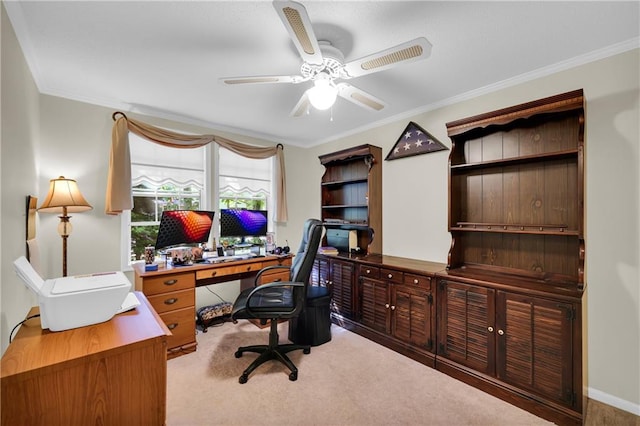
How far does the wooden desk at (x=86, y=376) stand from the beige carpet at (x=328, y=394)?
874 mm

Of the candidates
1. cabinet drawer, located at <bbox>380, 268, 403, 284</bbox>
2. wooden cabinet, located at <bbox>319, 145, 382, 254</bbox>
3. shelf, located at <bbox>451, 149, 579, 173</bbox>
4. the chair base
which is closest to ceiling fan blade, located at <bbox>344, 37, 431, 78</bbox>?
shelf, located at <bbox>451, 149, 579, 173</bbox>

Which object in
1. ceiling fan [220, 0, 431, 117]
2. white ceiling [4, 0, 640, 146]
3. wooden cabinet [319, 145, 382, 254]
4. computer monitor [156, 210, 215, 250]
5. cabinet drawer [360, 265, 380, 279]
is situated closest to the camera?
ceiling fan [220, 0, 431, 117]

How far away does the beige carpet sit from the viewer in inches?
71.2

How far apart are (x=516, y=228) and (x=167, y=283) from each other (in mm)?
3110

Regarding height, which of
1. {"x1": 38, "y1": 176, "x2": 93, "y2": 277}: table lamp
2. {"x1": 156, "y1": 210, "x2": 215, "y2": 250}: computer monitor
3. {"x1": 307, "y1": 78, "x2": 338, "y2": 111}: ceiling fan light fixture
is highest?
{"x1": 307, "y1": 78, "x2": 338, "y2": 111}: ceiling fan light fixture

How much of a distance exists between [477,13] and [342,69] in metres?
0.85

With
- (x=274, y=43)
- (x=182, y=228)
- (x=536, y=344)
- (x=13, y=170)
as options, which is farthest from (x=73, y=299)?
(x=536, y=344)

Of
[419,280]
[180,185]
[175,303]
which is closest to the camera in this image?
[419,280]

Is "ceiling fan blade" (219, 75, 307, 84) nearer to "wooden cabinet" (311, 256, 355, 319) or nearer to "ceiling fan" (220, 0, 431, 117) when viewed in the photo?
"ceiling fan" (220, 0, 431, 117)

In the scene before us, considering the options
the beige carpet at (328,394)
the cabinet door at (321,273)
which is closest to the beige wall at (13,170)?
the beige carpet at (328,394)

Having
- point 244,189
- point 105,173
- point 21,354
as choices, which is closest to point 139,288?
point 105,173

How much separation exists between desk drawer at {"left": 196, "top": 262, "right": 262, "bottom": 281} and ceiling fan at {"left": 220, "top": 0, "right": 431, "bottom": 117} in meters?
1.87

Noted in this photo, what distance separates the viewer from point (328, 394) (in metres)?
2.04

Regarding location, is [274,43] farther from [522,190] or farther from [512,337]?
[512,337]
